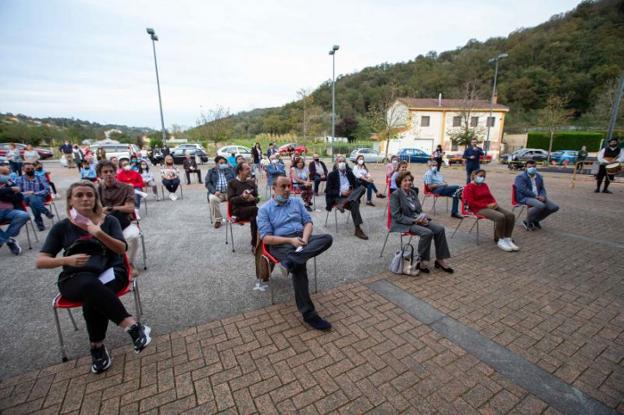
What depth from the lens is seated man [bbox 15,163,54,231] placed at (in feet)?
20.6

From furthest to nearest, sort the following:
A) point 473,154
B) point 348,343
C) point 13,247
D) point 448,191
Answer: point 473,154 < point 448,191 < point 13,247 < point 348,343

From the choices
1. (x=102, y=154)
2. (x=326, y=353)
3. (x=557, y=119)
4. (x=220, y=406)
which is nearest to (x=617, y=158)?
(x=326, y=353)

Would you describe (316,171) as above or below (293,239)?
above

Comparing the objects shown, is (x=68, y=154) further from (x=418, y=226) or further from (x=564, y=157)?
(x=564, y=157)

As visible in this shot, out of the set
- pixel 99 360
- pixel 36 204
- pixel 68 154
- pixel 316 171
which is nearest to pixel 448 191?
pixel 316 171

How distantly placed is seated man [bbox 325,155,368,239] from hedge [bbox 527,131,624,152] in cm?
3578

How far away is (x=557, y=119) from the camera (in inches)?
1082

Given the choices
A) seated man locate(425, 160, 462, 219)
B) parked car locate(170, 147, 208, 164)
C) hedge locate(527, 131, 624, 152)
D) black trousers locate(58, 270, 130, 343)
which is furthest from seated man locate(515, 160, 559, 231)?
hedge locate(527, 131, 624, 152)

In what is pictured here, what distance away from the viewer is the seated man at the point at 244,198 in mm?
5125

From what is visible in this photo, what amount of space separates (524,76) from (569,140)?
74.6 ft

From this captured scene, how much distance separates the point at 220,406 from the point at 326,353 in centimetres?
96

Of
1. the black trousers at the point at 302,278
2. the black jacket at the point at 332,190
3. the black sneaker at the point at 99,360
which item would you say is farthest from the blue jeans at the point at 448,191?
the black sneaker at the point at 99,360

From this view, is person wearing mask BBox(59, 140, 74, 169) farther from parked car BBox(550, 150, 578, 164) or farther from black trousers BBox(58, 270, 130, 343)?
parked car BBox(550, 150, 578, 164)

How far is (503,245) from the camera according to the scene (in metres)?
5.16
